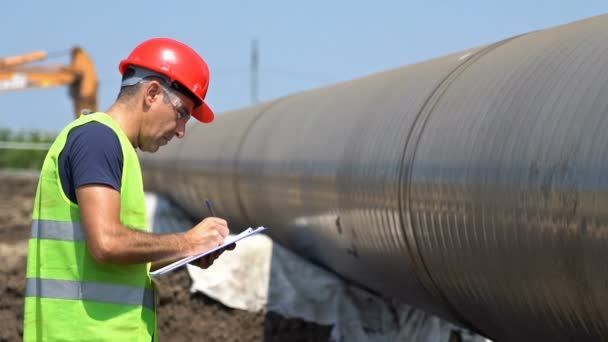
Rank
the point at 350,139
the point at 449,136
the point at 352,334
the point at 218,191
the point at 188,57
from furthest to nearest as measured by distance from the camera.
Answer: the point at 218,191, the point at 352,334, the point at 350,139, the point at 449,136, the point at 188,57

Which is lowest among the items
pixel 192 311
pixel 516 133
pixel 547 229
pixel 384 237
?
pixel 192 311

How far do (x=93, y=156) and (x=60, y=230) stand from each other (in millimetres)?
327

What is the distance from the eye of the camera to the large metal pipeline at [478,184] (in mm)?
3006

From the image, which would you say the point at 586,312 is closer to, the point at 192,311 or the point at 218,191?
the point at 192,311

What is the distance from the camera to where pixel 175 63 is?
3.29m

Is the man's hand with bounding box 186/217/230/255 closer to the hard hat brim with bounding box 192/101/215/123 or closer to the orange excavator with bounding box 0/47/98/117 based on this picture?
the hard hat brim with bounding box 192/101/215/123

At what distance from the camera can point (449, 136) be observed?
398 cm

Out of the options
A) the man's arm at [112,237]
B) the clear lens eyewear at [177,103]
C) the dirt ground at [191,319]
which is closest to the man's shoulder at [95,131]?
the man's arm at [112,237]

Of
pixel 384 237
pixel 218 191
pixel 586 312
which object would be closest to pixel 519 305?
pixel 586 312

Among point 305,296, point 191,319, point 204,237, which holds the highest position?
point 204,237

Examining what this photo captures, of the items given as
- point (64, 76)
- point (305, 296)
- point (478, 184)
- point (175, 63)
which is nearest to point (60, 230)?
point (175, 63)

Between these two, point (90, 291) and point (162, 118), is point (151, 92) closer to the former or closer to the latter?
point (162, 118)

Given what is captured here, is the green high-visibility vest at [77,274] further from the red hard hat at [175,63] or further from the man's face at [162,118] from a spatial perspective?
the red hard hat at [175,63]

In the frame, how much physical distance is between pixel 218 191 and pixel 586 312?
6709mm
